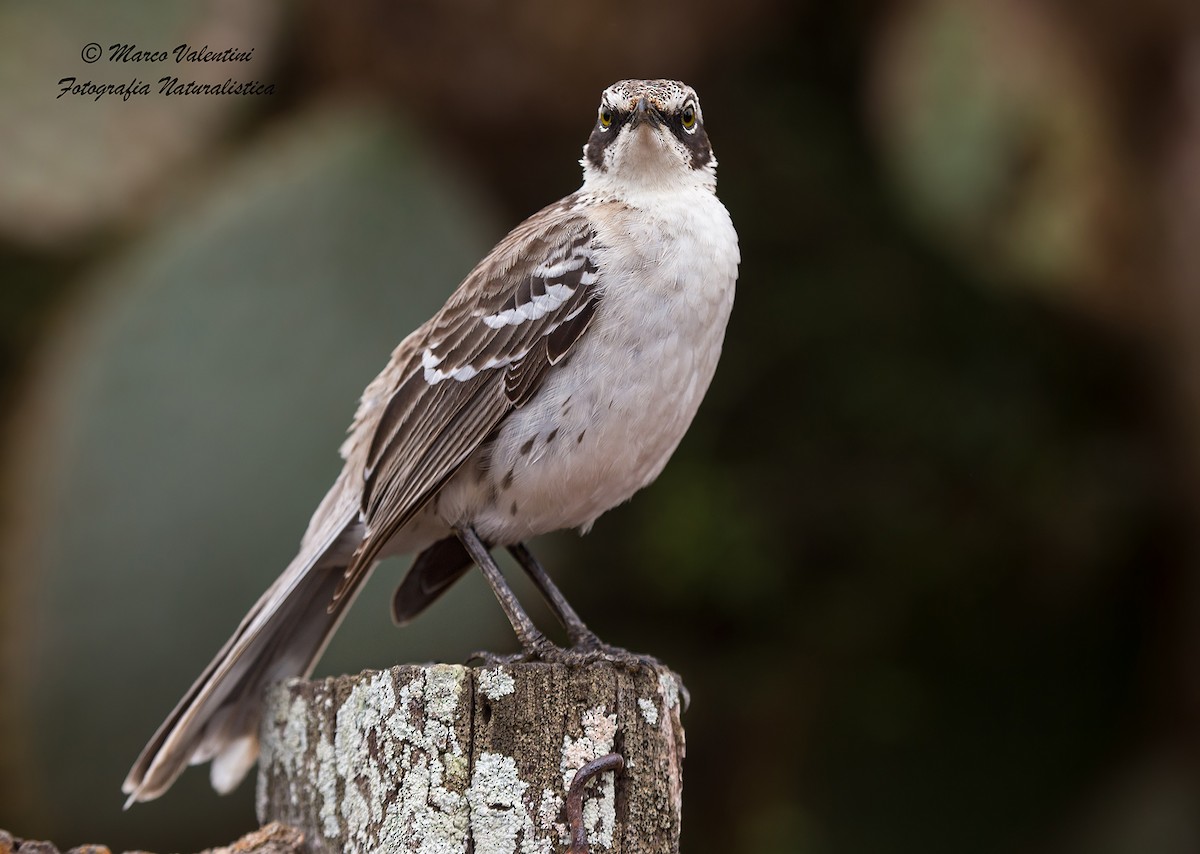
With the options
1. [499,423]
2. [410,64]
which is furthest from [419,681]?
[410,64]

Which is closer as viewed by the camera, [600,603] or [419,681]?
[419,681]

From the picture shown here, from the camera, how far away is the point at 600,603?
707 cm

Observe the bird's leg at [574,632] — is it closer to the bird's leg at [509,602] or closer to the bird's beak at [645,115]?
the bird's leg at [509,602]

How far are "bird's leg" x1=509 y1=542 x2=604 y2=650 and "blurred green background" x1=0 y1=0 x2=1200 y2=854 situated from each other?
186cm

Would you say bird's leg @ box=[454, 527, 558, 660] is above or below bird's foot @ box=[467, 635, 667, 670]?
above

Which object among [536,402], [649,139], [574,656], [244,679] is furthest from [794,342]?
[244,679]

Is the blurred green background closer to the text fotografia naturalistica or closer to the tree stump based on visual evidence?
the text fotografia naturalistica

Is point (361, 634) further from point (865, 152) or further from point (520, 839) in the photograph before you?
point (865, 152)

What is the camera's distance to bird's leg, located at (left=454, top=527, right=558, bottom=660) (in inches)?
147

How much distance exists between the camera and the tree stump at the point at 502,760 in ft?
9.73

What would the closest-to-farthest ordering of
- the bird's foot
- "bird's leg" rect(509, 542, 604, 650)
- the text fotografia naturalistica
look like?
the bird's foot
"bird's leg" rect(509, 542, 604, 650)
the text fotografia naturalistica

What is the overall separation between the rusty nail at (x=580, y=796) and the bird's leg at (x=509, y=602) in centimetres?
65

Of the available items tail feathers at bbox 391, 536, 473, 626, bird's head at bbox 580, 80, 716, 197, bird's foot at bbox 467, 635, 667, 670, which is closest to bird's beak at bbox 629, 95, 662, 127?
bird's head at bbox 580, 80, 716, 197

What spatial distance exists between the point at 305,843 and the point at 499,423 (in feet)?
4.15
